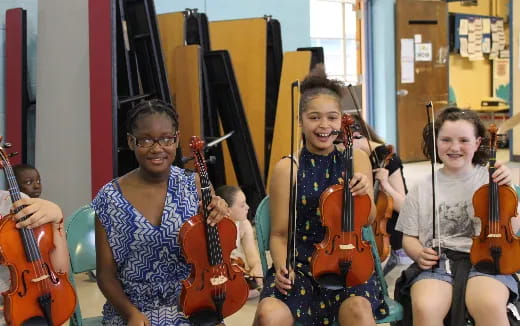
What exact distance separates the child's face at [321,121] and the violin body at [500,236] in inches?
19.9

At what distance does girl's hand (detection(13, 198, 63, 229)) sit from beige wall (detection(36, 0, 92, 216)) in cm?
216

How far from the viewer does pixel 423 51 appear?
9328 millimetres

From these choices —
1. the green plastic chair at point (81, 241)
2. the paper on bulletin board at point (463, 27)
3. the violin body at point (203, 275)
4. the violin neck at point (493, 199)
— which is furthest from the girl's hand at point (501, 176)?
the paper on bulletin board at point (463, 27)

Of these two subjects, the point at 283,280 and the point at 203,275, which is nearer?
the point at 203,275

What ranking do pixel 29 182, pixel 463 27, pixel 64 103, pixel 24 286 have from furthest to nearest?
pixel 463 27, pixel 64 103, pixel 29 182, pixel 24 286

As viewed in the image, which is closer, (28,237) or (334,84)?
(28,237)

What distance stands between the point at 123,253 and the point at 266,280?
502 mm

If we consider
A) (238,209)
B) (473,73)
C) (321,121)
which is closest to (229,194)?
(238,209)

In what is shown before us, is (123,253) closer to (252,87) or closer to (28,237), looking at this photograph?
(28,237)

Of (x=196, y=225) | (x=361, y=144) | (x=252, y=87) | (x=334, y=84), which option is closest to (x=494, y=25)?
(x=252, y=87)

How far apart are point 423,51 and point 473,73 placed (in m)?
2.41

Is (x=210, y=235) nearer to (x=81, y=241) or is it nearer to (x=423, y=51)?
(x=81, y=241)

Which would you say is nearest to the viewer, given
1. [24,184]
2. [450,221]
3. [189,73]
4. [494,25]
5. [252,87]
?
[450,221]

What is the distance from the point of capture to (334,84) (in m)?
2.53
